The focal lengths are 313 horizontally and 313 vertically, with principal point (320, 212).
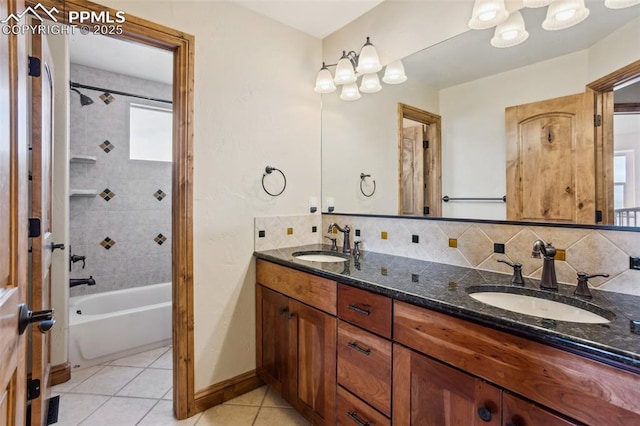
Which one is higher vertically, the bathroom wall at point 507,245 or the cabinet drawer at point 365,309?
the bathroom wall at point 507,245

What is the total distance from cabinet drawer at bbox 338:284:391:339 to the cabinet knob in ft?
1.21

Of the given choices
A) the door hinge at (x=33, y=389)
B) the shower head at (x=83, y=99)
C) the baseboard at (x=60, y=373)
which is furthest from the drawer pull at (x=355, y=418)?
the shower head at (x=83, y=99)

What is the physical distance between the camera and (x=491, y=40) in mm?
1524

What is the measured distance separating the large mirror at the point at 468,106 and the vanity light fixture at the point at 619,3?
0.02 m

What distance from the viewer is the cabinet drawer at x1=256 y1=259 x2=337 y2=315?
1516mm

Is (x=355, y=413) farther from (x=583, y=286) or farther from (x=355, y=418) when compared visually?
(x=583, y=286)

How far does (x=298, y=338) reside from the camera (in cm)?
170

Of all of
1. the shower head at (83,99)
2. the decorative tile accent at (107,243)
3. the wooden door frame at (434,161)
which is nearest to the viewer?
the wooden door frame at (434,161)

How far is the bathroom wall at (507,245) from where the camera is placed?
118 centimetres

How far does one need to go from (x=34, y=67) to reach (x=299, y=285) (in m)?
1.54

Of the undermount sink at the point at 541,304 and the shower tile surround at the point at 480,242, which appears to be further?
the shower tile surround at the point at 480,242

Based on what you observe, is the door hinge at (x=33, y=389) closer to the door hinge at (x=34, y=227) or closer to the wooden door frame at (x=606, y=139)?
the door hinge at (x=34, y=227)

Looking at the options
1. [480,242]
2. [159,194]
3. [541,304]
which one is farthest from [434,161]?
[159,194]

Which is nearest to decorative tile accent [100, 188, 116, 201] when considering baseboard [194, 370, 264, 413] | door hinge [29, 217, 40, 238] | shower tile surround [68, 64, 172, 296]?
shower tile surround [68, 64, 172, 296]
